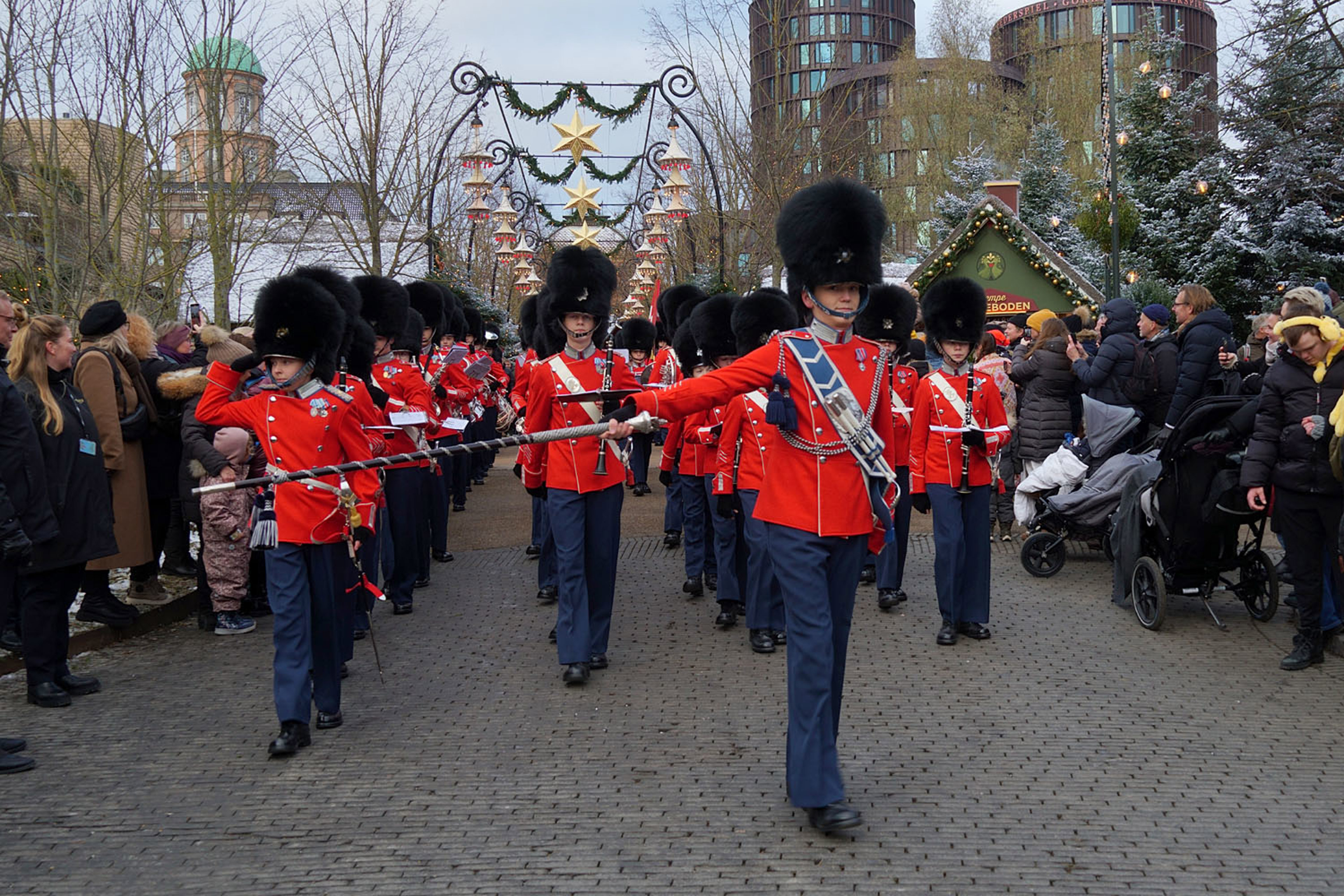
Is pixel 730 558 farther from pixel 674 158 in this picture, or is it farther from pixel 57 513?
pixel 674 158

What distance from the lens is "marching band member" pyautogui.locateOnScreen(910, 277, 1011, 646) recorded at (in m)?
7.62

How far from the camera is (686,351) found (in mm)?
11312

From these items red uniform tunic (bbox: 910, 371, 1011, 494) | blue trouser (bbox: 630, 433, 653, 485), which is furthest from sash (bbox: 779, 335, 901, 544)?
blue trouser (bbox: 630, 433, 653, 485)

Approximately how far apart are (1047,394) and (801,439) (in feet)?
21.2

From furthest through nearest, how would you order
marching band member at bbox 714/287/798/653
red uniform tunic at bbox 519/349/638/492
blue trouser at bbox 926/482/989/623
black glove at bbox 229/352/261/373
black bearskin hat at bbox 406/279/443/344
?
black bearskin hat at bbox 406/279/443/344 → blue trouser at bbox 926/482/989/623 → marching band member at bbox 714/287/798/653 → red uniform tunic at bbox 519/349/638/492 → black glove at bbox 229/352/261/373

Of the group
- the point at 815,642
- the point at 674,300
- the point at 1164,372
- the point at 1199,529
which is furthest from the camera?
the point at 674,300

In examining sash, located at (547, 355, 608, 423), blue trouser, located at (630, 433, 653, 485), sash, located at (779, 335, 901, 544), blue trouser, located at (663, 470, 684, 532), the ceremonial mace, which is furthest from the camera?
blue trouser, located at (630, 433, 653, 485)

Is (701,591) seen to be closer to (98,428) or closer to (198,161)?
(98,428)

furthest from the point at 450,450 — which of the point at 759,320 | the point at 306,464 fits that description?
the point at 759,320

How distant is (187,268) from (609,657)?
1103 cm

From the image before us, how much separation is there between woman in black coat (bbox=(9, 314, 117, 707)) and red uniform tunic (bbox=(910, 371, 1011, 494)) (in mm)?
4651

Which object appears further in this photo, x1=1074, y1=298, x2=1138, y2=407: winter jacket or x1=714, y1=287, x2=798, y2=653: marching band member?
x1=1074, y1=298, x2=1138, y2=407: winter jacket

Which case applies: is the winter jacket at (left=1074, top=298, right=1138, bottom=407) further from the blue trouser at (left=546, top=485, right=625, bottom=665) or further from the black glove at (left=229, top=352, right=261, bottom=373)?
the black glove at (left=229, top=352, right=261, bottom=373)

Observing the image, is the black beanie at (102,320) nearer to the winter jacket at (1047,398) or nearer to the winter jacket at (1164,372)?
the winter jacket at (1047,398)
